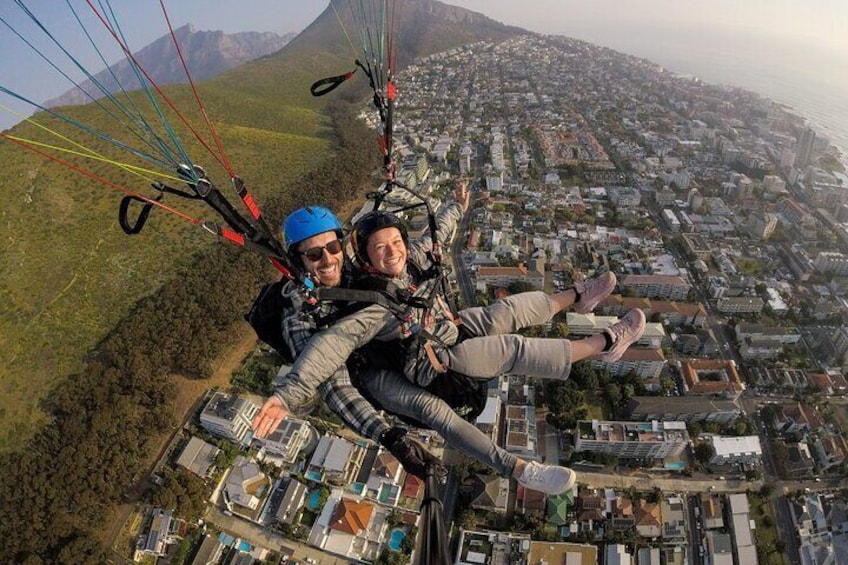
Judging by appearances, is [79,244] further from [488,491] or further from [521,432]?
[521,432]

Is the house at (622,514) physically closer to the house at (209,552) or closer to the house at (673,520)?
the house at (673,520)

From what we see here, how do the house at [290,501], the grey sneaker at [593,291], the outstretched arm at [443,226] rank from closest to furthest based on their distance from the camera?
the outstretched arm at [443,226]
the grey sneaker at [593,291]
the house at [290,501]

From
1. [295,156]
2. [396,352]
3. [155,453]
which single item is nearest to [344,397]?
[396,352]

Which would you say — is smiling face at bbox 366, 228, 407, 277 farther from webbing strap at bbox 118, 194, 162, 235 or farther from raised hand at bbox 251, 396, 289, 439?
webbing strap at bbox 118, 194, 162, 235

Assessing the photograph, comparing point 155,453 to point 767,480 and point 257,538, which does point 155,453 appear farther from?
point 767,480

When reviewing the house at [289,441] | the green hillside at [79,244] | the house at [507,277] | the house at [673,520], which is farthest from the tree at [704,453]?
the green hillside at [79,244]

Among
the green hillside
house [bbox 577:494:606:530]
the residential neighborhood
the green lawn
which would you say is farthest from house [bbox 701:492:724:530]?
the green hillside
